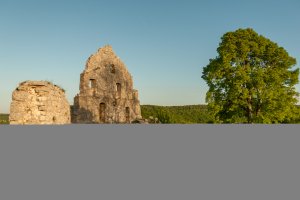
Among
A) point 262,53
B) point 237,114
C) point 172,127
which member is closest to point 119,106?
point 237,114

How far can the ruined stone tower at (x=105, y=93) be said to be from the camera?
33219 mm

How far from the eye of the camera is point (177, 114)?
5047 cm

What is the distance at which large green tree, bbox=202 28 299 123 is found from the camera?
85.4 feet

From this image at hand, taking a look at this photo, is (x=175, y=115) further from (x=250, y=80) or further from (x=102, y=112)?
(x=250, y=80)

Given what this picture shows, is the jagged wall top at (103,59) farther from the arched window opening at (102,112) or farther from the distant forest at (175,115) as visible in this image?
the distant forest at (175,115)

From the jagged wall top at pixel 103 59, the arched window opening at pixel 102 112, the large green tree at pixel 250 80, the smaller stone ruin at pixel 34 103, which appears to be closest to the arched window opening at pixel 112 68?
the jagged wall top at pixel 103 59

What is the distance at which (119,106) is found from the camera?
3575 cm

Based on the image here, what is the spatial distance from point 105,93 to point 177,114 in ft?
60.0

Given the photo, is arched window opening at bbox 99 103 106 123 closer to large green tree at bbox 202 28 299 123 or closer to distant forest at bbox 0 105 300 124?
distant forest at bbox 0 105 300 124

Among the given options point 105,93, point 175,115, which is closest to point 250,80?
point 105,93

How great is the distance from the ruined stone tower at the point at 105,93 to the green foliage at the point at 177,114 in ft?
10.5

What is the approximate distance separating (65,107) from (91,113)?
8.40 meters

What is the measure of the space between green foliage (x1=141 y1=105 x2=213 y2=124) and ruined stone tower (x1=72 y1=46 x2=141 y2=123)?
3.19 metres

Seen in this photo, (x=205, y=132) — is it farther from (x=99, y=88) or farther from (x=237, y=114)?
(x=99, y=88)
